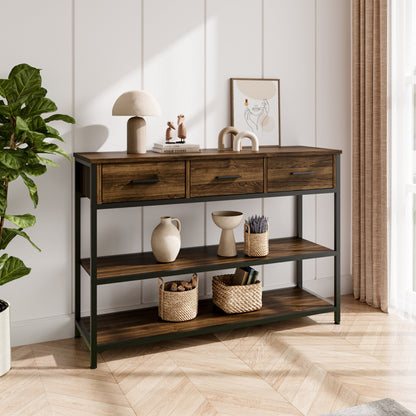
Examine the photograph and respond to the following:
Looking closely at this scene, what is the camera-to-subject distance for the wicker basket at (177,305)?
295 centimetres

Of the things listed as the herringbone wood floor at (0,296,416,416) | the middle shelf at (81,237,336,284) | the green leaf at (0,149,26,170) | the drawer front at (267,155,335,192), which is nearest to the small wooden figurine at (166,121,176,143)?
the drawer front at (267,155,335,192)

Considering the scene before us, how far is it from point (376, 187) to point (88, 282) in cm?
187

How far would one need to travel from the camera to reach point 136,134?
285cm

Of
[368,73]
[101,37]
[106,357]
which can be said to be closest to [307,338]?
[106,357]

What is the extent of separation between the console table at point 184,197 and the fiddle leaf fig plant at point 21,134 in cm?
24

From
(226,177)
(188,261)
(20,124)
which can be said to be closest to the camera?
(20,124)

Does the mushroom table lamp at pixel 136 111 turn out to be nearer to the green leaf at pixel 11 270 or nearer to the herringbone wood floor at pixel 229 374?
the green leaf at pixel 11 270

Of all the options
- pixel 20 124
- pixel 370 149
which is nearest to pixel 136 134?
pixel 20 124

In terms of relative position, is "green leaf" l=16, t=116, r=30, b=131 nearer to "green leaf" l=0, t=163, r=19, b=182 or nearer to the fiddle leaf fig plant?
the fiddle leaf fig plant

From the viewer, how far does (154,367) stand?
2.69 m

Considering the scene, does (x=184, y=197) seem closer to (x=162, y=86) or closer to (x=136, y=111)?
(x=136, y=111)

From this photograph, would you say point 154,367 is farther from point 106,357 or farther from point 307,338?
point 307,338

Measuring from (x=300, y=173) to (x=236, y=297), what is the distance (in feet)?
2.58

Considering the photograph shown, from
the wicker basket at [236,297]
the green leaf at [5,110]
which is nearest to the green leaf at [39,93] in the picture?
the green leaf at [5,110]
